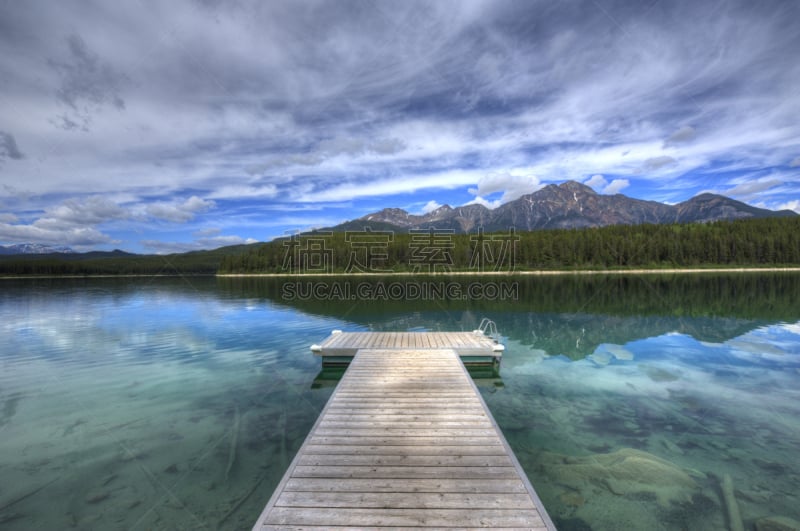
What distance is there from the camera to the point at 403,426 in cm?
886

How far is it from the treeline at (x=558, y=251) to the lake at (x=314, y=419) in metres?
102

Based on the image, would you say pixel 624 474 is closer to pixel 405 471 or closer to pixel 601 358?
pixel 405 471

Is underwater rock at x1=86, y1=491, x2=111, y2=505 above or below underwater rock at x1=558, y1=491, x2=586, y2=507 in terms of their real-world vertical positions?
below

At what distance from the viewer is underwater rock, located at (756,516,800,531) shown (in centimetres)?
723

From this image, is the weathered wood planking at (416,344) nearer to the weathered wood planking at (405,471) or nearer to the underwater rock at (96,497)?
the weathered wood planking at (405,471)

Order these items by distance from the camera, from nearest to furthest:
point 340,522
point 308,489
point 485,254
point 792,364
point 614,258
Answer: point 340,522, point 308,489, point 792,364, point 614,258, point 485,254

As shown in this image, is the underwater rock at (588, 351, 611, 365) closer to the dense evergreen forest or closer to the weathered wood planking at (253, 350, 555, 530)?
the weathered wood planking at (253, 350, 555, 530)

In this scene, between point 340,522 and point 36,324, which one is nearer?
point 340,522

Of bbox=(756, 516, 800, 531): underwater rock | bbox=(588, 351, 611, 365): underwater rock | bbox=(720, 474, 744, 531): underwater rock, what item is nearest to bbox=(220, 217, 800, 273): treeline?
bbox=(588, 351, 611, 365): underwater rock

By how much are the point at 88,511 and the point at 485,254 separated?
132 metres

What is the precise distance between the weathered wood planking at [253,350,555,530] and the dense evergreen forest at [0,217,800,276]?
116 m

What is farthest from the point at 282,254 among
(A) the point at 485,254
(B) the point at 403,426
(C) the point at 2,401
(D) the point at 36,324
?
(B) the point at 403,426

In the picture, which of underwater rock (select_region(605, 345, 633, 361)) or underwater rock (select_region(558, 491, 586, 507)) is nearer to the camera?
underwater rock (select_region(558, 491, 586, 507))

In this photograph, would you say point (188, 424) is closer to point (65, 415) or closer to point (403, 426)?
point (65, 415)
